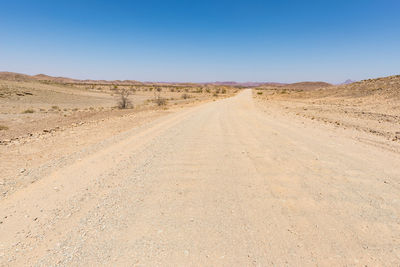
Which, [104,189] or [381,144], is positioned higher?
[381,144]

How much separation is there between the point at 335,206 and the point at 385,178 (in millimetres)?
1850

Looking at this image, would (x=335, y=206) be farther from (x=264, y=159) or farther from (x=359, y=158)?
(x=359, y=158)

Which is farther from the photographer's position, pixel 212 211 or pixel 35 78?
pixel 35 78

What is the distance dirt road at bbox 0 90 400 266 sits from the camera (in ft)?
7.86

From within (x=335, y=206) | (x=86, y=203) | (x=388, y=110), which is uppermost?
(x=388, y=110)

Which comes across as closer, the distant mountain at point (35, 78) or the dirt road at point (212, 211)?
the dirt road at point (212, 211)

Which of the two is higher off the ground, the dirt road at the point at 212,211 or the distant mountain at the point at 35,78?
the distant mountain at the point at 35,78

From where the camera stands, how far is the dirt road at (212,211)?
2395 mm

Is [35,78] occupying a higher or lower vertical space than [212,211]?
higher

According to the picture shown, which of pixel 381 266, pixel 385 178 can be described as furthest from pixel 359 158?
pixel 381 266

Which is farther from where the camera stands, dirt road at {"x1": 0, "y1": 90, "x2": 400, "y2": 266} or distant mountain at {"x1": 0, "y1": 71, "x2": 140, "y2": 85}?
distant mountain at {"x1": 0, "y1": 71, "x2": 140, "y2": 85}

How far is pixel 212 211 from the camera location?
3188 millimetres

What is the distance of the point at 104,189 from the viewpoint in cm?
397

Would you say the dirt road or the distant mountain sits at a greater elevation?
the distant mountain
